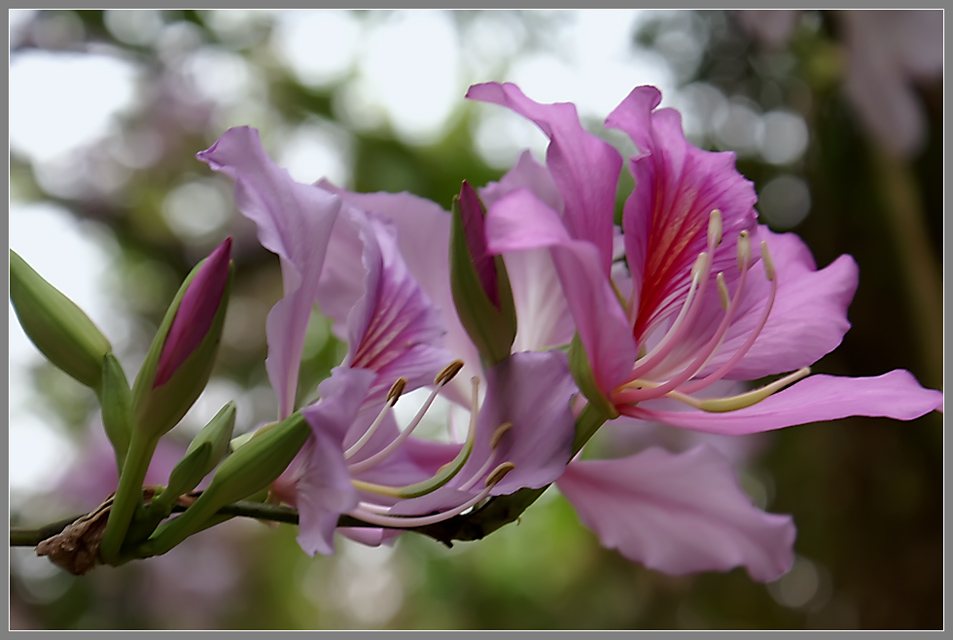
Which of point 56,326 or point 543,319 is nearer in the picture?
point 56,326

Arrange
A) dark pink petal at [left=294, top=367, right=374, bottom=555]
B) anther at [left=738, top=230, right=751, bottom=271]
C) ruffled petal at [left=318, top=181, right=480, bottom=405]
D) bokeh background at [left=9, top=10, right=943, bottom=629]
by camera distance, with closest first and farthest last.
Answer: dark pink petal at [left=294, top=367, right=374, bottom=555]
anther at [left=738, top=230, right=751, bottom=271]
ruffled petal at [left=318, top=181, right=480, bottom=405]
bokeh background at [left=9, top=10, right=943, bottom=629]

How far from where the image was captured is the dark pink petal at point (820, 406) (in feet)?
1.64

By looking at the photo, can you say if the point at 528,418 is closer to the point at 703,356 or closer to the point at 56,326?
the point at 703,356

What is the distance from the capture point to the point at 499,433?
50cm

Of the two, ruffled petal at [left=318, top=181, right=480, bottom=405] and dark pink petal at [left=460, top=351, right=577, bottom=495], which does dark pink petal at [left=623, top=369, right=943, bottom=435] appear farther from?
ruffled petal at [left=318, top=181, right=480, bottom=405]

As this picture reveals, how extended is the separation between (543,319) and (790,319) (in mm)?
170

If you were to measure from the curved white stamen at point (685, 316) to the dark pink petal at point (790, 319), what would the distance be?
0.06 meters

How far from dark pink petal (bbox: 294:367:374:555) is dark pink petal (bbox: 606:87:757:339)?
201 mm

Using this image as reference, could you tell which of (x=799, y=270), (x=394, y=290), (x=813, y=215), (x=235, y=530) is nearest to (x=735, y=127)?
(x=813, y=215)

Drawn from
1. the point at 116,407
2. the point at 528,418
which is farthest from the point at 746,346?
the point at 116,407

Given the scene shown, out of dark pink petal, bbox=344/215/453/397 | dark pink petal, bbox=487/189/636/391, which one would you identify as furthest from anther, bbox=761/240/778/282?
dark pink petal, bbox=344/215/453/397

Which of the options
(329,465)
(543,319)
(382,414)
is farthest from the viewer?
(543,319)

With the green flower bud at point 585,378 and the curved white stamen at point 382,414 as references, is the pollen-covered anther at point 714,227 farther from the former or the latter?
the curved white stamen at point 382,414

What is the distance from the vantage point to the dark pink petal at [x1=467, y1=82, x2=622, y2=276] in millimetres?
473
